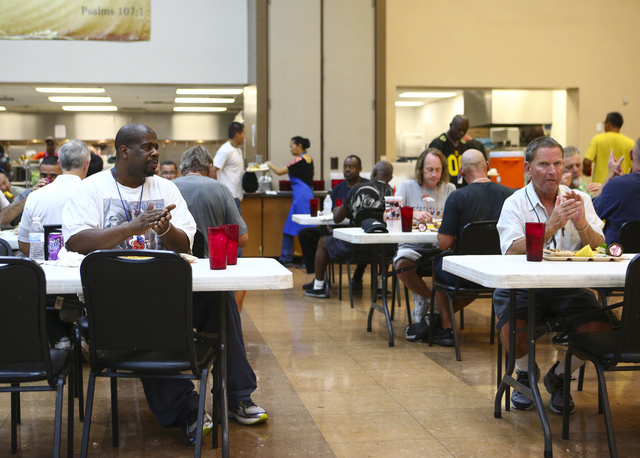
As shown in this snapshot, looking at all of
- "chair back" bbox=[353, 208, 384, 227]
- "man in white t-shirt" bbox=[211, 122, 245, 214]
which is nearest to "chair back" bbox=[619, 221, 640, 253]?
"chair back" bbox=[353, 208, 384, 227]

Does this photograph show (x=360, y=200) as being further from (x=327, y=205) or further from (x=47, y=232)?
(x=47, y=232)

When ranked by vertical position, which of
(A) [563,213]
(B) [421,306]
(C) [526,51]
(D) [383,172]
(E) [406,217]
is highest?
(C) [526,51]

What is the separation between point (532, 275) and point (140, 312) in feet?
4.35

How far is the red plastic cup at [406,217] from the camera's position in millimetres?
4406

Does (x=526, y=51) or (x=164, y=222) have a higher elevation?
(x=526, y=51)

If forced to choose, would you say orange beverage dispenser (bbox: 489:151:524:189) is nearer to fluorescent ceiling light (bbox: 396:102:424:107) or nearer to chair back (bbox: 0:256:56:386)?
fluorescent ceiling light (bbox: 396:102:424:107)

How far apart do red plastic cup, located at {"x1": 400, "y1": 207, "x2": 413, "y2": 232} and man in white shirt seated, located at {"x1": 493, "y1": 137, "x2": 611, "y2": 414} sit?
45.0 inches

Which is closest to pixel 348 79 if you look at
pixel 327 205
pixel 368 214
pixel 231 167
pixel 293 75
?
pixel 293 75

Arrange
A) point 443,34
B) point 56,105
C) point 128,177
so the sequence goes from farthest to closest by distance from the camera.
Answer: point 56,105 < point 443,34 < point 128,177

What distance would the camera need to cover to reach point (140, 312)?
2389 mm

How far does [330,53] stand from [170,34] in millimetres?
2370

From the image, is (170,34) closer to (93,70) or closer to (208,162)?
(93,70)

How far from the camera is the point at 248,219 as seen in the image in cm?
877

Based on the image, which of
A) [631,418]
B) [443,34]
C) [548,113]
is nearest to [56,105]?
[443,34]
